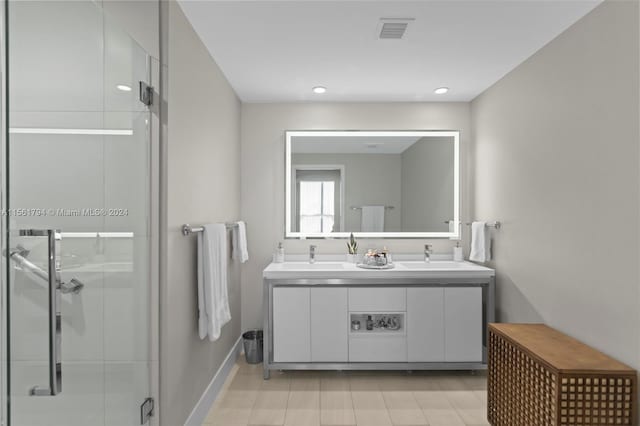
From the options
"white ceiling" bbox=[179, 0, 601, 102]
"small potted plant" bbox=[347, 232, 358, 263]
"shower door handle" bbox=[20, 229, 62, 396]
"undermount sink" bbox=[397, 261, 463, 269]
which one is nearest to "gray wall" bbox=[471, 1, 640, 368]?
"white ceiling" bbox=[179, 0, 601, 102]

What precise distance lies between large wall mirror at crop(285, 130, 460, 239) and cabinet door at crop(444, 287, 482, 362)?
77 cm

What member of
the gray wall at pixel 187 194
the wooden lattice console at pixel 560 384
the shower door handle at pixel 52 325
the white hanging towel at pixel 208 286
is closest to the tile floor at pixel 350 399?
the gray wall at pixel 187 194

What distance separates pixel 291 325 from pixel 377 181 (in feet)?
5.08

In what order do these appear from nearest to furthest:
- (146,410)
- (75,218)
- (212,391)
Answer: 1. (75,218)
2. (146,410)
3. (212,391)

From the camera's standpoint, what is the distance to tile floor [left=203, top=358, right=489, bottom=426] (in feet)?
8.23

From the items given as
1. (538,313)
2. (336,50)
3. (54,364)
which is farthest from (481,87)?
(54,364)

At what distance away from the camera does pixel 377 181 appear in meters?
3.78

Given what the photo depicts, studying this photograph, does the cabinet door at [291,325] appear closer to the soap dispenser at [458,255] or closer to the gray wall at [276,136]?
the gray wall at [276,136]

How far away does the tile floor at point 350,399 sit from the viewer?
2.51m

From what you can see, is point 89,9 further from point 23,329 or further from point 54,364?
point 54,364

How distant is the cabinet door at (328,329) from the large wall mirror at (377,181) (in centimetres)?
82

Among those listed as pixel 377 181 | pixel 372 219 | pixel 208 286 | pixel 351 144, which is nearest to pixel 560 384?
pixel 208 286

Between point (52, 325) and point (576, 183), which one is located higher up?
point (576, 183)

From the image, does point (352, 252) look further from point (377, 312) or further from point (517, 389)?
point (517, 389)
